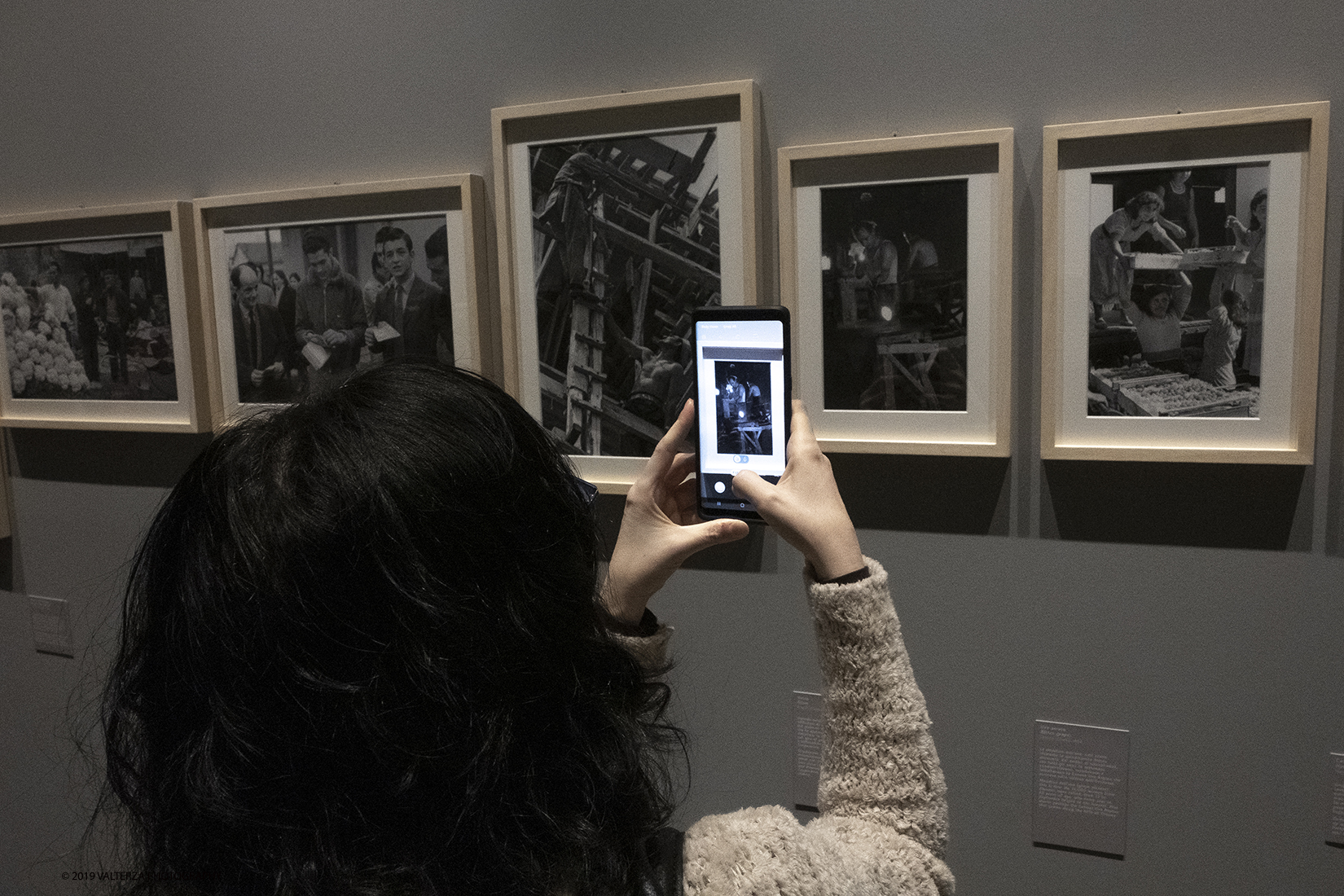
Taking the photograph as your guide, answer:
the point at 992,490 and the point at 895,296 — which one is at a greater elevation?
the point at 895,296

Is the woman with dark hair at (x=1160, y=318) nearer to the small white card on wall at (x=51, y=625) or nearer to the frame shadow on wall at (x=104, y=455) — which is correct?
the frame shadow on wall at (x=104, y=455)

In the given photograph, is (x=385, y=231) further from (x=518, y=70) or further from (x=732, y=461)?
(x=732, y=461)

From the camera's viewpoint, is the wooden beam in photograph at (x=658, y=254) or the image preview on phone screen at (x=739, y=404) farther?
the wooden beam in photograph at (x=658, y=254)

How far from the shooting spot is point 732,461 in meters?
1.20

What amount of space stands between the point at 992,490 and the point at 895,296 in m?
0.31

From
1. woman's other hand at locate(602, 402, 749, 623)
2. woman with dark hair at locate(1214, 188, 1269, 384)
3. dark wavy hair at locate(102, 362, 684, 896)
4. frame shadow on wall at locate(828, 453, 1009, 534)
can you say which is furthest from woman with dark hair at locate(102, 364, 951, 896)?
woman with dark hair at locate(1214, 188, 1269, 384)

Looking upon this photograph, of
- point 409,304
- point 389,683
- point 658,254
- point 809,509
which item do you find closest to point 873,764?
point 809,509

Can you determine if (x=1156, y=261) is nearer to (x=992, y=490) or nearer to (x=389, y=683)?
(x=992, y=490)

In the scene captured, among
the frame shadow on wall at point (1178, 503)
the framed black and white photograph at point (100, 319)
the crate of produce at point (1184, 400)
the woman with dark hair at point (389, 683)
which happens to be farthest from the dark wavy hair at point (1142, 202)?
the framed black and white photograph at point (100, 319)

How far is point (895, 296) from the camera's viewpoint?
4.64 feet

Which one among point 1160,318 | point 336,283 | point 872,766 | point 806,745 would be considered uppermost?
point 336,283

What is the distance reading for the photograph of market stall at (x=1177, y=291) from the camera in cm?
124

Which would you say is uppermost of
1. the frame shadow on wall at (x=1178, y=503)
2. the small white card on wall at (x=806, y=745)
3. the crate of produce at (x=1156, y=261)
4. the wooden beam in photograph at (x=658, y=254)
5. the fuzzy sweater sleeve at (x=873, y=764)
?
the wooden beam in photograph at (x=658, y=254)

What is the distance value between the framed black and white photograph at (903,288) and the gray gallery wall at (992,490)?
0.16 feet
